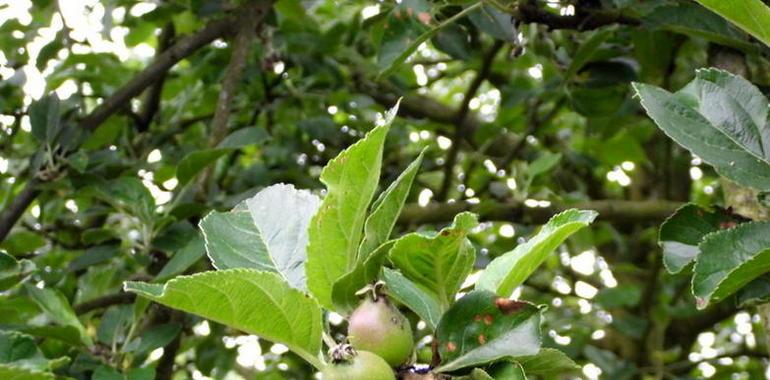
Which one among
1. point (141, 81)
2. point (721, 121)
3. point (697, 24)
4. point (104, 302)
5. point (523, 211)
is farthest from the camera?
point (523, 211)

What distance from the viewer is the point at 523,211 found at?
1883 mm

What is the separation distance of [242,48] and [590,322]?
4.85 ft

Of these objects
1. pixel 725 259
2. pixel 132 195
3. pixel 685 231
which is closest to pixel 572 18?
pixel 685 231

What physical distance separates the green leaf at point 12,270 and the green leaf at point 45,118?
1.82 ft

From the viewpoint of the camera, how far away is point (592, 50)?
57.2 inches

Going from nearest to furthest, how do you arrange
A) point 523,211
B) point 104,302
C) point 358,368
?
point 358,368 → point 104,302 → point 523,211

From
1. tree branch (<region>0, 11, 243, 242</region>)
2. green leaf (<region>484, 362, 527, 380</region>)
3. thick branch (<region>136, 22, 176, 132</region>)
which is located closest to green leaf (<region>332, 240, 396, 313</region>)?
green leaf (<region>484, 362, 527, 380</region>)

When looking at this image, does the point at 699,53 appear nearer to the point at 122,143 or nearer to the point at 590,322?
the point at 122,143

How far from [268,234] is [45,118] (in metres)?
0.92

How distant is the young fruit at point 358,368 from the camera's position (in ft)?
1.95

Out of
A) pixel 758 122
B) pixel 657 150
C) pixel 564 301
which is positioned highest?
pixel 758 122

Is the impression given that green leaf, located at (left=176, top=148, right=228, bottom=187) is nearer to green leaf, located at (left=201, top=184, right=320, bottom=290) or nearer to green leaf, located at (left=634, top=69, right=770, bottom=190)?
green leaf, located at (left=201, top=184, right=320, bottom=290)

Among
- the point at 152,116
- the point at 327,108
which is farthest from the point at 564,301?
the point at 152,116

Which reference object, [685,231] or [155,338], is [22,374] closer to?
[685,231]
